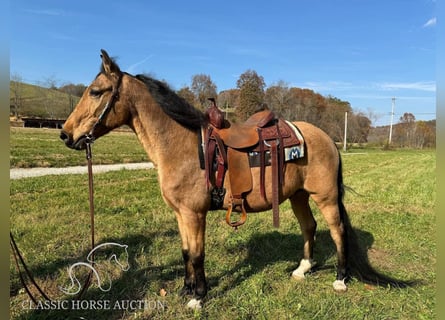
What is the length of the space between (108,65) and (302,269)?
3.22m

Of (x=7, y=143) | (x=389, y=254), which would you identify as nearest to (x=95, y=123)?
(x=7, y=143)

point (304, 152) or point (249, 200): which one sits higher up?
point (304, 152)

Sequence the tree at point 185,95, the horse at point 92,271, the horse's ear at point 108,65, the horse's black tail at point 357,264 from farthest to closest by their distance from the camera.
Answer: the horse's black tail at point 357,264 → the tree at point 185,95 → the horse at point 92,271 → the horse's ear at point 108,65

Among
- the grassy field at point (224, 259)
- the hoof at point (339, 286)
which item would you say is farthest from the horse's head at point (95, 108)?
the hoof at point (339, 286)

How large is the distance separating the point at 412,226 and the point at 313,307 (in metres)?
3.65

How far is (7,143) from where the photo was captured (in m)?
1.47

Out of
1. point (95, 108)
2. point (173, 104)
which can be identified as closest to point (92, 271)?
point (95, 108)

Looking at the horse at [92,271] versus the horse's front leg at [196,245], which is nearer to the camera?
the horse's front leg at [196,245]

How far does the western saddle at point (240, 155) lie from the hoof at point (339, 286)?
3.51ft

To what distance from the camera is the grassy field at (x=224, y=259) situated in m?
3.15

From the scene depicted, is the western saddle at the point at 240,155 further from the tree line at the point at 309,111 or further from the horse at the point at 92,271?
the tree line at the point at 309,111

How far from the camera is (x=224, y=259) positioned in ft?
14.0

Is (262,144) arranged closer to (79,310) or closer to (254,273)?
(254,273)

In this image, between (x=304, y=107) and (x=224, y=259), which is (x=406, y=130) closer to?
(x=304, y=107)
